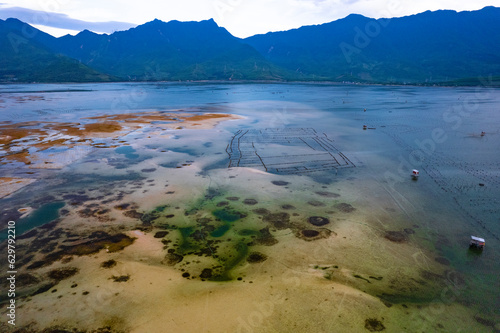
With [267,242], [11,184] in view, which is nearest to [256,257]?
[267,242]

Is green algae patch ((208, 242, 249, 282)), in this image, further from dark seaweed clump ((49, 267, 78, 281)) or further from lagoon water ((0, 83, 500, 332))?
dark seaweed clump ((49, 267, 78, 281))

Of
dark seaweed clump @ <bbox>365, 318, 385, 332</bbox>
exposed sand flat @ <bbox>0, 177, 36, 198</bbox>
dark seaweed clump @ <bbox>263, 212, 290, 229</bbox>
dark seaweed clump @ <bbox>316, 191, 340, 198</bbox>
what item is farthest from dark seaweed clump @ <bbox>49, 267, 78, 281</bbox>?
dark seaweed clump @ <bbox>316, 191, 340, 198</bbox>

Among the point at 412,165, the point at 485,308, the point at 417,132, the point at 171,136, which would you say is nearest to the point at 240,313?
the point at 485,308

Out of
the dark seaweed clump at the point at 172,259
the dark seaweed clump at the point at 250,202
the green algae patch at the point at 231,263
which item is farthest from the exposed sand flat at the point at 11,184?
the green algae patch at the point at 231,263

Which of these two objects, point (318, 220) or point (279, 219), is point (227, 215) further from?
point (318, 220)

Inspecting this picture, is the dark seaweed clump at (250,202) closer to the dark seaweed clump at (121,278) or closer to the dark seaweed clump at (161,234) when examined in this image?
the dark seaweed clump at (161,234)

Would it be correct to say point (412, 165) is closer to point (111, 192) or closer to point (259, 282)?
point (259, 282)
